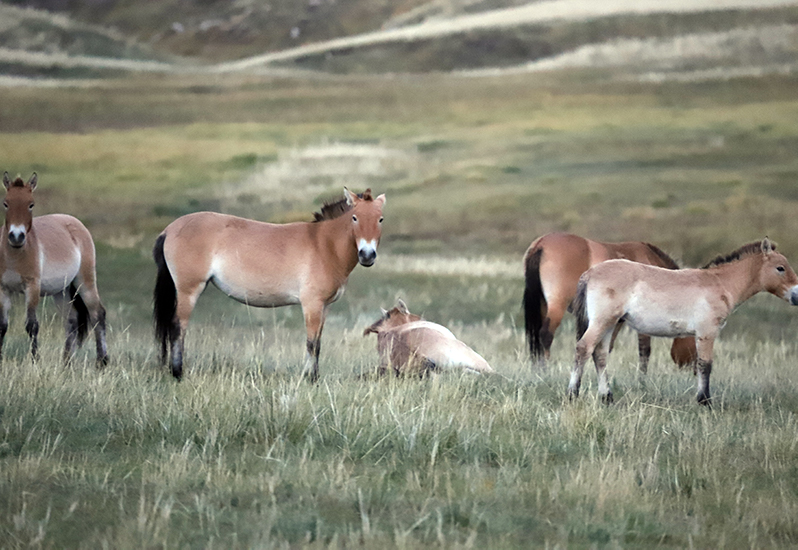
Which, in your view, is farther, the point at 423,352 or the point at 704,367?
the point at 423,352

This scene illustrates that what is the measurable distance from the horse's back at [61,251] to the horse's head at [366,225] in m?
3.22

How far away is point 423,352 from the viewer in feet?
29.5

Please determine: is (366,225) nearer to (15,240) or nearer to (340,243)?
(340,243)

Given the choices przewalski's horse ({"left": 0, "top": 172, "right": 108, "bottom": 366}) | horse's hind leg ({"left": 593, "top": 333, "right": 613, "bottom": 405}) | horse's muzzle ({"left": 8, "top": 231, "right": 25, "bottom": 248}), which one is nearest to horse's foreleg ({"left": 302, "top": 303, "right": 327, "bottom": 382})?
przewalski's horse ({"left": 0, "top": 172, "right": 108, "bottom": 366})

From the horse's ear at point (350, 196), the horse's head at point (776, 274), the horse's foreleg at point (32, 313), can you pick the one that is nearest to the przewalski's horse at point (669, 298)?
the horse's head at point (776, 274)

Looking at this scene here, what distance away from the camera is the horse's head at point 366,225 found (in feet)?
27.3

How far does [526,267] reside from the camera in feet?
37.9

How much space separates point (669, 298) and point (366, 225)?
281cm

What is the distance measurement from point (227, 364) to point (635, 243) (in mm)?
5645

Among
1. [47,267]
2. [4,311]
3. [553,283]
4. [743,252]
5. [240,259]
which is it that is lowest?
Result: [553,283]

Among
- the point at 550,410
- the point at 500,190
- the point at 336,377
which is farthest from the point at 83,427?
the point at 500,190

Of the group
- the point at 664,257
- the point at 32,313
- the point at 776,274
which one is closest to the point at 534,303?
the point at 664,257

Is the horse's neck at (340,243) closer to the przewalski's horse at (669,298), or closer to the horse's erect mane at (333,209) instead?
the horse's erect mane at (333,209)

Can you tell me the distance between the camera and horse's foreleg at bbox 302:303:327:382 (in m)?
8.70
